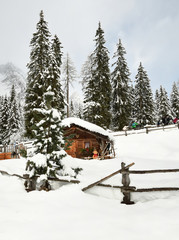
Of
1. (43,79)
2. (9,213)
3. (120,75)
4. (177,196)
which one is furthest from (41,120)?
(120,75)

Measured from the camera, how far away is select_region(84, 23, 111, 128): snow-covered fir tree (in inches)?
998

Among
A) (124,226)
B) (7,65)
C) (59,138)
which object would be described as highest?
(7,65)

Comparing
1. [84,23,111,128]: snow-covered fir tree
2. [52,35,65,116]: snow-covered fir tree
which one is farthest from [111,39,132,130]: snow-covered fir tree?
[52,35,65,116]: snow-covered fir tree

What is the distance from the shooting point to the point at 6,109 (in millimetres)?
39094

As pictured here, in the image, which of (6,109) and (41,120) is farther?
(6,109)

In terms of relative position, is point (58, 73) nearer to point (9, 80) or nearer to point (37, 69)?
point (37, 69)

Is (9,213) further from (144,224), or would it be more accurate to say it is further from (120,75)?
(120,75)

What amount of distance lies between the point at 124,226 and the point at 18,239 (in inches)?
83.4

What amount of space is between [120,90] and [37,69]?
1357 centimetres

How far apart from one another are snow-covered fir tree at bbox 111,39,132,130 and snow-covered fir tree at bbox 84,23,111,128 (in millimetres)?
2630

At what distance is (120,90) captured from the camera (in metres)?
29.3

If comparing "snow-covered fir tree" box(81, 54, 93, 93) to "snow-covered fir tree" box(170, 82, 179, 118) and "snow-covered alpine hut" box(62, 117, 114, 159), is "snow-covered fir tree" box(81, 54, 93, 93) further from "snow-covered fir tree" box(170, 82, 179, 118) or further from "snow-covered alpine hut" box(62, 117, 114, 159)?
"snow-covered fir tree" box(170, 82, 179, 118)

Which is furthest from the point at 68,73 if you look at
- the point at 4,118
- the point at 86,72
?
the point at 4,118

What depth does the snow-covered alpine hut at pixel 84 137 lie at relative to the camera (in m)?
16.6
